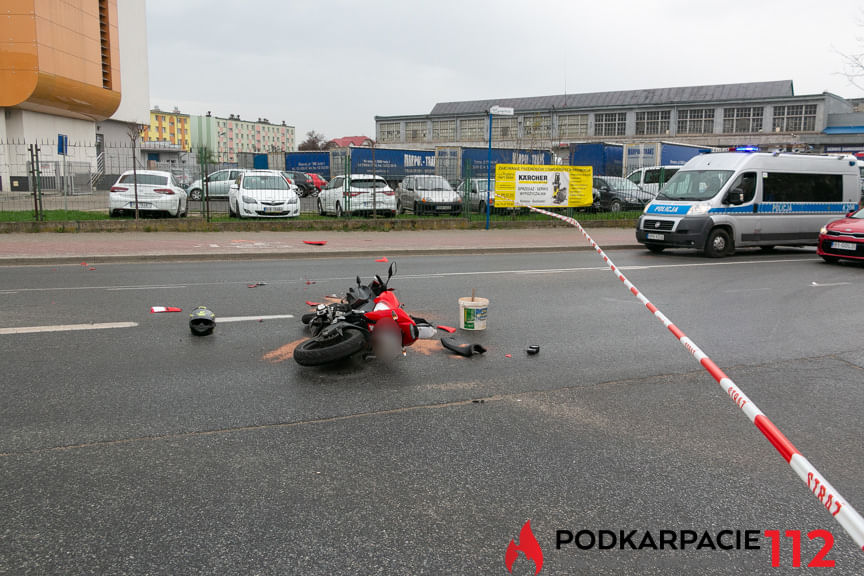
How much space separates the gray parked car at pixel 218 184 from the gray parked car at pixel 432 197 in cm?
1051

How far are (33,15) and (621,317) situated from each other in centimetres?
4415

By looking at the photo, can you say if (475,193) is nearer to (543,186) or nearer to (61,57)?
(543,186)

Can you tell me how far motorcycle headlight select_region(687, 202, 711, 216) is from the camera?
14.9 meters

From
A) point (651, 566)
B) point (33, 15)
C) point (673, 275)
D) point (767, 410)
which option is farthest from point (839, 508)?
point (33, 15)

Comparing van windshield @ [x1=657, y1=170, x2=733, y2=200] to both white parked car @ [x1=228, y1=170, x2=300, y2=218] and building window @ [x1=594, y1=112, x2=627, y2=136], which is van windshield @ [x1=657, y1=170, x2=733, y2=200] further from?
building window @ [x1=594, y1=112, x2=627, y2=136]

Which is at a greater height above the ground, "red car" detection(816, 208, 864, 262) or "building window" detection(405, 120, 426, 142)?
"building window" detection(405, 120, 426, 142)

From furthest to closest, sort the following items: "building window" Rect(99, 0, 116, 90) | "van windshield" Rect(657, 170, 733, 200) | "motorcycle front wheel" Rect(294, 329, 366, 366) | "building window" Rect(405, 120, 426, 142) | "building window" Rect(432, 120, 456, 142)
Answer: "building window" Rect(405, 120, 426, 142), "building window" Rect(432, 120, 456, 142), "building window" Rect(99, 0, 116, 90), "van windshield" Rect(657, 170, 733, 200), "motorcycle front wheel" Rect(294, 329, 366, 366)

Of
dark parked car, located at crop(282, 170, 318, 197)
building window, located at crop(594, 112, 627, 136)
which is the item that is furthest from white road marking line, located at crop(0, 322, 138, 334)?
building window, located at crop(594, 112, 627, 136)

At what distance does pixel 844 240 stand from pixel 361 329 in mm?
12439

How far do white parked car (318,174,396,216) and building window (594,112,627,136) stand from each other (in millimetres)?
60089

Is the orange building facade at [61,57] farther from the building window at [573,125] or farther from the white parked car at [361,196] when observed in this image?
the building window at [573,125]

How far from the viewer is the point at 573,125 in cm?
7888

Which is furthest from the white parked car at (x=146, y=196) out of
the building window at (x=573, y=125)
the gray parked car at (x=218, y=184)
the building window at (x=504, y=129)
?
the building window at (x=573, y=125)

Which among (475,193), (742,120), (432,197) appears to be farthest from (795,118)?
(432,197)
